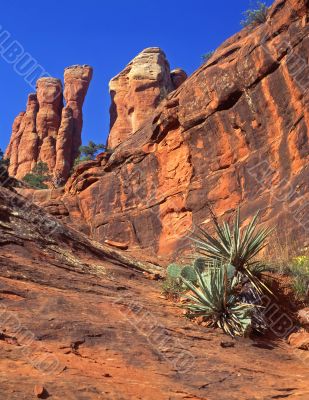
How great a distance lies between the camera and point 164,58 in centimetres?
5344

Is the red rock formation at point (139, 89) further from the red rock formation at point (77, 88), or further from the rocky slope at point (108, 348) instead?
the rocky slope at point (108, 348)

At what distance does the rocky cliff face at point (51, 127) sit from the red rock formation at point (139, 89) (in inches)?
312

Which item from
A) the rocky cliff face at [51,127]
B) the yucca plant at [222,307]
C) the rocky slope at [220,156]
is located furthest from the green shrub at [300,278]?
the rocky cliff face at [51,127]

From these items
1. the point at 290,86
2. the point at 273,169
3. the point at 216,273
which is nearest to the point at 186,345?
the point at 216,273

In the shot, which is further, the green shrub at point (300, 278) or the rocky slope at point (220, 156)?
the rocky slope at point (220, 156)

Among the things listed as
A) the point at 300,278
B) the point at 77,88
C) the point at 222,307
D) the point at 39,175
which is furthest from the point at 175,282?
the point at 77,88

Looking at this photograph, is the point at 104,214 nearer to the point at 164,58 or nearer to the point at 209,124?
the point at 209,124

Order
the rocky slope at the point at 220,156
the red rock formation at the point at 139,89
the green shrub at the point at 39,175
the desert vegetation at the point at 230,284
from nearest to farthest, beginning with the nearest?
the desert vegetation at the point at 230,284, the rocky slope at the point at 220,156, the green shrub at the point at 39,175, the red rock formation at the point at 139,89

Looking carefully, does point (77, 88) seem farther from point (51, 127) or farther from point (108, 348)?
point (108, 348)

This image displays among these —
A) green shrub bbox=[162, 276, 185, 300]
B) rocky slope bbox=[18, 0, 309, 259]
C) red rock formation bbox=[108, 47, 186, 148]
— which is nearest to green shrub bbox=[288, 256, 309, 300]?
green shrub bbox=[162, 276, 185, 300]

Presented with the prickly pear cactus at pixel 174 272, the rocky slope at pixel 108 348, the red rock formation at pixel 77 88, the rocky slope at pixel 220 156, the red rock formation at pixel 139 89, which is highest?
the red rock formation at pixel 77 88

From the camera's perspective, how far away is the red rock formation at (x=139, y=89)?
49500 millimetres

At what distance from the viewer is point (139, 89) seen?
1976 inches

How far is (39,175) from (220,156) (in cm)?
3731
